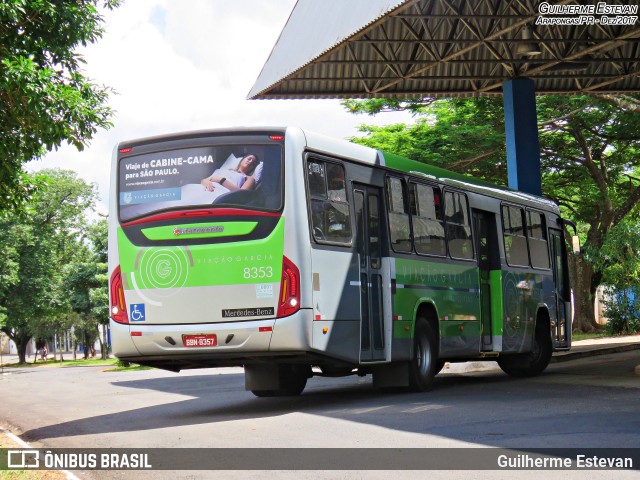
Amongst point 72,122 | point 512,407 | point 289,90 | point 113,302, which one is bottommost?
point 512,407

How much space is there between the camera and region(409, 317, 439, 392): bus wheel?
50.9 feet

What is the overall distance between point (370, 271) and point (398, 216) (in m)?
1.28

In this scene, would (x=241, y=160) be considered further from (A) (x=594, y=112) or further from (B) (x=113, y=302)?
(A) (x=594, y=112)

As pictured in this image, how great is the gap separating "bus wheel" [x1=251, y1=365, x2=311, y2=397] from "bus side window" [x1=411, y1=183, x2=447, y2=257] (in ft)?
8.39

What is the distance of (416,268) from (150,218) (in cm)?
429

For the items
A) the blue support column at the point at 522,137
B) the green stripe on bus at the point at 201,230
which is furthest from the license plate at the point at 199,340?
the blue support column at the point at 522,137

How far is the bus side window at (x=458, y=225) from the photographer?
16.8 meters

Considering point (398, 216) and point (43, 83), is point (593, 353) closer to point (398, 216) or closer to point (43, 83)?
point (398, 216)

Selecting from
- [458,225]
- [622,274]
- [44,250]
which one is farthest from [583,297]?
[44,250]

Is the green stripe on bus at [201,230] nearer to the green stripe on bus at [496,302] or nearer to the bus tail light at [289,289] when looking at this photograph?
the bus tail light at [289,289]

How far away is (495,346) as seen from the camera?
59.6 feet

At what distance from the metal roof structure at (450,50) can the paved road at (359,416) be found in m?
7.04

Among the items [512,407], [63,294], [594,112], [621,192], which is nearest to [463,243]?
[512,407]

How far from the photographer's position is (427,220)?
52.9ft
